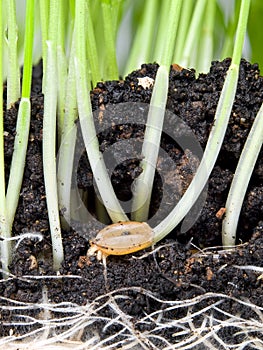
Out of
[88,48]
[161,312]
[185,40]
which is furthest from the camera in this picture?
[185,40]

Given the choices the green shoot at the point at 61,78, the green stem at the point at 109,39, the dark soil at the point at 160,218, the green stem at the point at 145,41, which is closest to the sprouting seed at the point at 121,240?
the dark soil at the point at 160,218

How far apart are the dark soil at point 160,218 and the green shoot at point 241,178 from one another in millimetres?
16

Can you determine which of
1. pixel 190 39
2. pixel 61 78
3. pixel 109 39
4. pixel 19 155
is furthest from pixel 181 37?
pixel 19 155

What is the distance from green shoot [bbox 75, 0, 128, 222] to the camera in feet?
2.45

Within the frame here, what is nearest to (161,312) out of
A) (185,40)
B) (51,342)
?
(51,342)

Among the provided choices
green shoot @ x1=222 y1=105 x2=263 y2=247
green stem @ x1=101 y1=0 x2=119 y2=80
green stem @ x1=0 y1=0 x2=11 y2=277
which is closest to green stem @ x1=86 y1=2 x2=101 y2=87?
green stem @ x1=101 y1=0 x2=119 y2=80

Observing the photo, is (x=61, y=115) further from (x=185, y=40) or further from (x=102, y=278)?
(x=185, y=40)

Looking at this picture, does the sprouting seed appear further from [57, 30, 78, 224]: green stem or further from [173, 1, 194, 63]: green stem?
[173, 1, 194, 63]: green stem

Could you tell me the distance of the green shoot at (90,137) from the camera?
2.45 ft

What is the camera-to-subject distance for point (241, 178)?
756 millimetres

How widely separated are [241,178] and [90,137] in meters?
0.18

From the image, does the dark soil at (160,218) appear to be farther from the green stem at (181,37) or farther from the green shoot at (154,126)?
the green stem at (181,37)

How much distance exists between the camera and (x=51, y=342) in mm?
750

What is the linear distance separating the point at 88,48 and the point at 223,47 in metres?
0.37
